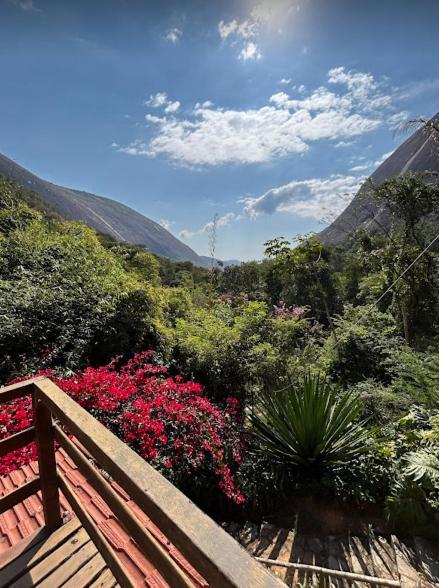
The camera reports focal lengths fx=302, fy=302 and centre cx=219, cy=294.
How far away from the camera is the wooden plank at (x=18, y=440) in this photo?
1.34m

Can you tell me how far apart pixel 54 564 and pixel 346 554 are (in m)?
2.56

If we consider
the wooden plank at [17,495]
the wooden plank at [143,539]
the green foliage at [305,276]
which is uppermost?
the green foliage at [305,276]

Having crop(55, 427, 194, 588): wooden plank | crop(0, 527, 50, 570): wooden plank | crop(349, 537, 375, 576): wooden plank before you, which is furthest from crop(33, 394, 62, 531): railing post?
crop(349, 537, 375, 576): wooden plank

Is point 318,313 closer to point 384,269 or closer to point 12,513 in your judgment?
point 384,269

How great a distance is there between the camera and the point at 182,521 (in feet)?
1.79

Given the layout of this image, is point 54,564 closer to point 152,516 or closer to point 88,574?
point 88,574

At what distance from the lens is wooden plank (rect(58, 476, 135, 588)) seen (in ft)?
2.51

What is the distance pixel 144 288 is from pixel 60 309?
4.98 feet

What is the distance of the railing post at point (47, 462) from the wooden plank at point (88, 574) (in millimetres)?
258

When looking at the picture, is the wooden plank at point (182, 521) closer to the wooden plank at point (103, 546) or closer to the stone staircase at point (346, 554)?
the wooden plank at point (103, 546)

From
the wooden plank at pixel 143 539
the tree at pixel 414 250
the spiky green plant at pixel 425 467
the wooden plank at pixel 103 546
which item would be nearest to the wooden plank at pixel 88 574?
the wooden plank at pixel 103 546

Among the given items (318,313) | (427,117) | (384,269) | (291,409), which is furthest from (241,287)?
(291,409)

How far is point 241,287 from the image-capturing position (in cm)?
2541

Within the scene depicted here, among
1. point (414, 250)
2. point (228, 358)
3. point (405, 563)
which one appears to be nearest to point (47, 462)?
point (405, 563)
